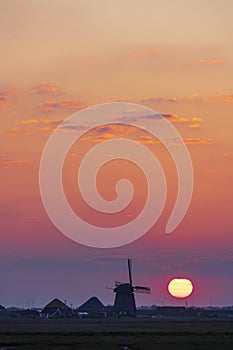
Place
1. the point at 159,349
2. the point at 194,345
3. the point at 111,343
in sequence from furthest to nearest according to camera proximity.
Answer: the point at 111,343
the point at 194,345
the point at 159,349

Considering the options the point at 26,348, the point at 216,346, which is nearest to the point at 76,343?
the point at 26,348

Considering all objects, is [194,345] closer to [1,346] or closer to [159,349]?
[159,349]

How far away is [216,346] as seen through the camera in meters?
82.8

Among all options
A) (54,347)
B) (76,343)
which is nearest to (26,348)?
(54,347)

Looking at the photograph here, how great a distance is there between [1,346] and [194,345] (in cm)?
2027

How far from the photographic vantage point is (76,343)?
9012 cm

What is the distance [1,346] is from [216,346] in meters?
22.5

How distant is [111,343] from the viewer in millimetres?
89500

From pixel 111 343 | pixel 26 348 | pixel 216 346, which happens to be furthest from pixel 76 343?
pixel 216 346

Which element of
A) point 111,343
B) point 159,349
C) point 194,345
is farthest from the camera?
point 111,343

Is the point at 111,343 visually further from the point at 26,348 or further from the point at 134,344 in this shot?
the point at 26,348

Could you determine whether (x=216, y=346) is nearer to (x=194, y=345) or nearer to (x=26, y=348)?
(x=194, y=345)

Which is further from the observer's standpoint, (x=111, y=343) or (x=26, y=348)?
(x=111, y=343)

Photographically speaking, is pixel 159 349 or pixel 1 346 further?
pixel 1 346
